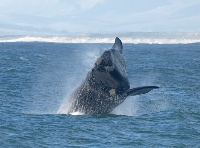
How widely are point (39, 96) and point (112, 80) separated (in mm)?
12439

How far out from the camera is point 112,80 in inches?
740

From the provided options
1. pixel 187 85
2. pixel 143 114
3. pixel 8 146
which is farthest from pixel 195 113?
pixel 187 85

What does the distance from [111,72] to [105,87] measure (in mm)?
660

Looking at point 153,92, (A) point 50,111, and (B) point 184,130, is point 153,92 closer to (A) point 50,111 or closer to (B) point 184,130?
(A) point 50,111

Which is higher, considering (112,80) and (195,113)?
(112,80)

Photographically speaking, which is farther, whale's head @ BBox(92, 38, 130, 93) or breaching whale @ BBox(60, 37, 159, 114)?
breaching whale @ BBox(60, 37, 159, 114)

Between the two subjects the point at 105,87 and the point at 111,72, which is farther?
the point at 105,87

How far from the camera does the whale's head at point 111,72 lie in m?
18.5

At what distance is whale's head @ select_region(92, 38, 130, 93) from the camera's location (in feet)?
60.7

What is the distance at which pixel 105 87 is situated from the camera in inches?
748

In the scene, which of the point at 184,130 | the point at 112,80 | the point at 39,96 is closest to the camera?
the point at 112,80

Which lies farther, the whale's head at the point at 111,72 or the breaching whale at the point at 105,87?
the breaching whale at the point at 105,87

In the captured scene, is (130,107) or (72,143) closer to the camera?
(72,143)

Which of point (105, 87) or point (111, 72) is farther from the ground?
point (111, 72)
